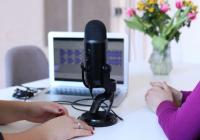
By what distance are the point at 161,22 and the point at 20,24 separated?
6.14ft

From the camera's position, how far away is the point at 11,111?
1158mm

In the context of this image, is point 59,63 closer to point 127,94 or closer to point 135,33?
point 127,94

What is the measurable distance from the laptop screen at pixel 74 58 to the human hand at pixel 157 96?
254mm

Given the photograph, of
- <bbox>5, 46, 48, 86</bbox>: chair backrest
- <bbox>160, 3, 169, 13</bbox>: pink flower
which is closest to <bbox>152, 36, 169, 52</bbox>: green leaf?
<bbox>160, 3, 169, 13</bbox>: pink flower

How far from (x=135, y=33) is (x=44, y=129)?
325cm

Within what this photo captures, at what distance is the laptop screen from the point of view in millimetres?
1547

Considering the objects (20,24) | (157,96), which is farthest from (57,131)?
(20,24)

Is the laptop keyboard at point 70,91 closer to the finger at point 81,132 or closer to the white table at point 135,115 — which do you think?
the white table at point 135,115

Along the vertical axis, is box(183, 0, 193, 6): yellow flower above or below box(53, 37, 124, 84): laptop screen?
above

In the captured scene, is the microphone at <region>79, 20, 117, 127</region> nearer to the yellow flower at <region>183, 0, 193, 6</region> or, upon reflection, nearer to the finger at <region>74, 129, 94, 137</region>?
the finger at <region>74, 129, 94, 137</region>

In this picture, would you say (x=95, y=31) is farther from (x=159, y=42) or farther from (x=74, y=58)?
(x=159, y=42)

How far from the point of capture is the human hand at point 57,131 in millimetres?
943

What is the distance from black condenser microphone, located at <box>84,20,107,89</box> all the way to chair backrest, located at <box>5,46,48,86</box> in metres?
1.15

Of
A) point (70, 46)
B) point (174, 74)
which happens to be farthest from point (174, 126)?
point (174, 74)
